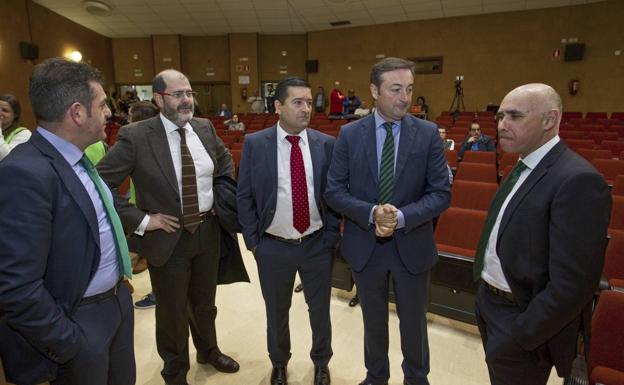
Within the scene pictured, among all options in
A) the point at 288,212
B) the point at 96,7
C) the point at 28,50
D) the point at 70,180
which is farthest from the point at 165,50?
the point at 70,180

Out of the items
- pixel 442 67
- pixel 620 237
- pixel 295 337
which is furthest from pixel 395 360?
pixel 442 67

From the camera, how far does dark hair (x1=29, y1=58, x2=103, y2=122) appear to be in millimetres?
1136

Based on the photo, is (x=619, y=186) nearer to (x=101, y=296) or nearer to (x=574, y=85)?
(x=101, y=296)

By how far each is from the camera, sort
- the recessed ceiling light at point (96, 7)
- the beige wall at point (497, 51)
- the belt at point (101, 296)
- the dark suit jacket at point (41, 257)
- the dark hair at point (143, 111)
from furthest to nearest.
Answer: the beige wall at point (497, 51) < the recessed ceiling light at point (96, 7) < the dark hair at point (143, 111) < the belt at point (101, 296) < the dark suit jacket at point (41, 257)

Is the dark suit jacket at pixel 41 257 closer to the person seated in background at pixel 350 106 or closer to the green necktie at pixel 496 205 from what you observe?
the green necktie at pixel 496 205

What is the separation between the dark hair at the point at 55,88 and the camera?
3.73 feet

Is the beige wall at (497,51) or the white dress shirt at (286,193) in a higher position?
the beige wall at (497,51)

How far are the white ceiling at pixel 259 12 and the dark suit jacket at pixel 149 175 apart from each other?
31.5 feet

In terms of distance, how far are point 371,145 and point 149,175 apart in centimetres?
108

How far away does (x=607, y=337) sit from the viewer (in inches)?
57.7

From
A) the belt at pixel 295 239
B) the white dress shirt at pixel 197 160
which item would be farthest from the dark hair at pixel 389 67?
the white dress shirt at pixel 197 160

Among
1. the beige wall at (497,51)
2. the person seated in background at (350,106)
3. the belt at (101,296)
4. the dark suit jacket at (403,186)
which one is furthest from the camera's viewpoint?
the person seated in background at (350,106)

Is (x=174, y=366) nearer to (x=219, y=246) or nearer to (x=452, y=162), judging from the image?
(x=219, y=246)

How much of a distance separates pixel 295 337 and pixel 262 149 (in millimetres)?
1345
